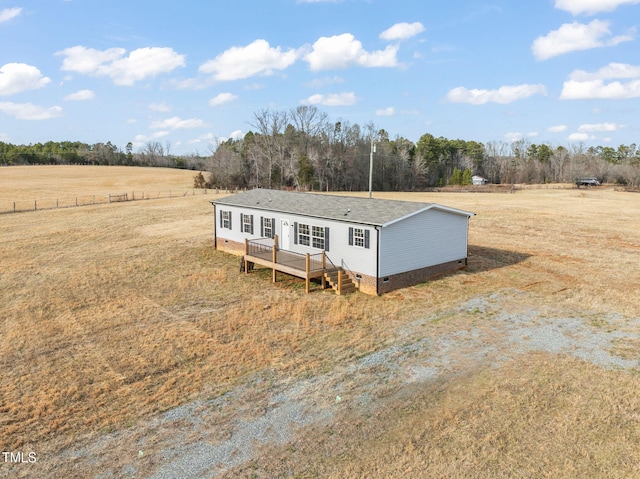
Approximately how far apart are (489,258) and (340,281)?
35.3 feet

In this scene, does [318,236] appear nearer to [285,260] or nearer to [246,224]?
[285,260]

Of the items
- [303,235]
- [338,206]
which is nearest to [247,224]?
[303,235]

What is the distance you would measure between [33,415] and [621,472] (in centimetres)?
1191

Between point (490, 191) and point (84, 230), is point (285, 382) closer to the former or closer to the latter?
point (84, 230)

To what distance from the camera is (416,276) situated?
2084 centimetres

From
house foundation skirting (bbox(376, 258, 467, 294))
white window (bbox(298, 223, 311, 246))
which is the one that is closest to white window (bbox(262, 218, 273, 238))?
white window (bbox(298, 223, 311, 246))

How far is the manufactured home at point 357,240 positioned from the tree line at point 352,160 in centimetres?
2982

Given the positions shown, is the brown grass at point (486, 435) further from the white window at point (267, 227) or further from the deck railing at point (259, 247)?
the white window at point (267, 227)

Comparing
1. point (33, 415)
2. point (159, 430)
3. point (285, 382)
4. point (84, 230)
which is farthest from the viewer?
point (84, 230)

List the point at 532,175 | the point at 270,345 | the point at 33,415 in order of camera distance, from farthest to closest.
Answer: the point at 532,175, the point at 270,345, the point at 33,415

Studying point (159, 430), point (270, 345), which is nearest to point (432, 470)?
point (159, 430)

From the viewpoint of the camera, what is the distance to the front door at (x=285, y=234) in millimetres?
23109

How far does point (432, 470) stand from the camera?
27.3 ft

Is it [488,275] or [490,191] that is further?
[490,191]
